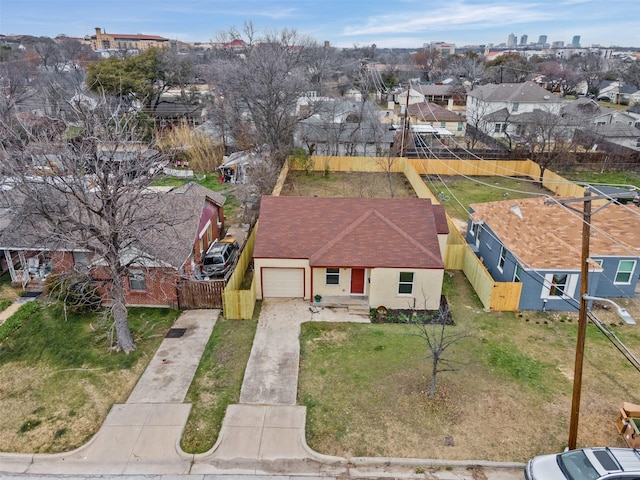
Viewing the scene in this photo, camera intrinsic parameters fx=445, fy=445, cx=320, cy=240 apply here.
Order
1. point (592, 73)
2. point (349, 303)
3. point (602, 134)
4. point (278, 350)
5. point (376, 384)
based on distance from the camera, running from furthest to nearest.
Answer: point (592, 73)
point (602, 134)
point (349, 303)
point (278, 350)
point (376, 384)

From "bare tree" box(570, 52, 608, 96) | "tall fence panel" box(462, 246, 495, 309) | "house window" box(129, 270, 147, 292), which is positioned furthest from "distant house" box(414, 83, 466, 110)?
"house window" box(129, 270, 147, 292)

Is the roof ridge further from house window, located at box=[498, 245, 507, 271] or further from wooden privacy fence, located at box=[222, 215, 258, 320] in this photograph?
house window, located at box=[498, 245, 507, 271]

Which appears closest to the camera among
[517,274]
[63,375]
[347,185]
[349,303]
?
[63,375]

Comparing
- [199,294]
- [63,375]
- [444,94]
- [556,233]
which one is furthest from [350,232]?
[444,94]

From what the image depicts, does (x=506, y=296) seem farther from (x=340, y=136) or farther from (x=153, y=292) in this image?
(x=340, y=136)

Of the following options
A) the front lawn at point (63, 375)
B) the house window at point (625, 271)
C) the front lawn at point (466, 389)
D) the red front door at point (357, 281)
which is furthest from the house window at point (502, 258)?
the front lawn at point (63, 375)

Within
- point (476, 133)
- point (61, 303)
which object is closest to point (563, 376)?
point (61, 303)

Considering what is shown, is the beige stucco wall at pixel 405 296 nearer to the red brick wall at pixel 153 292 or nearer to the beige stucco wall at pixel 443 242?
the beige stucco wall at pixel 443 242
